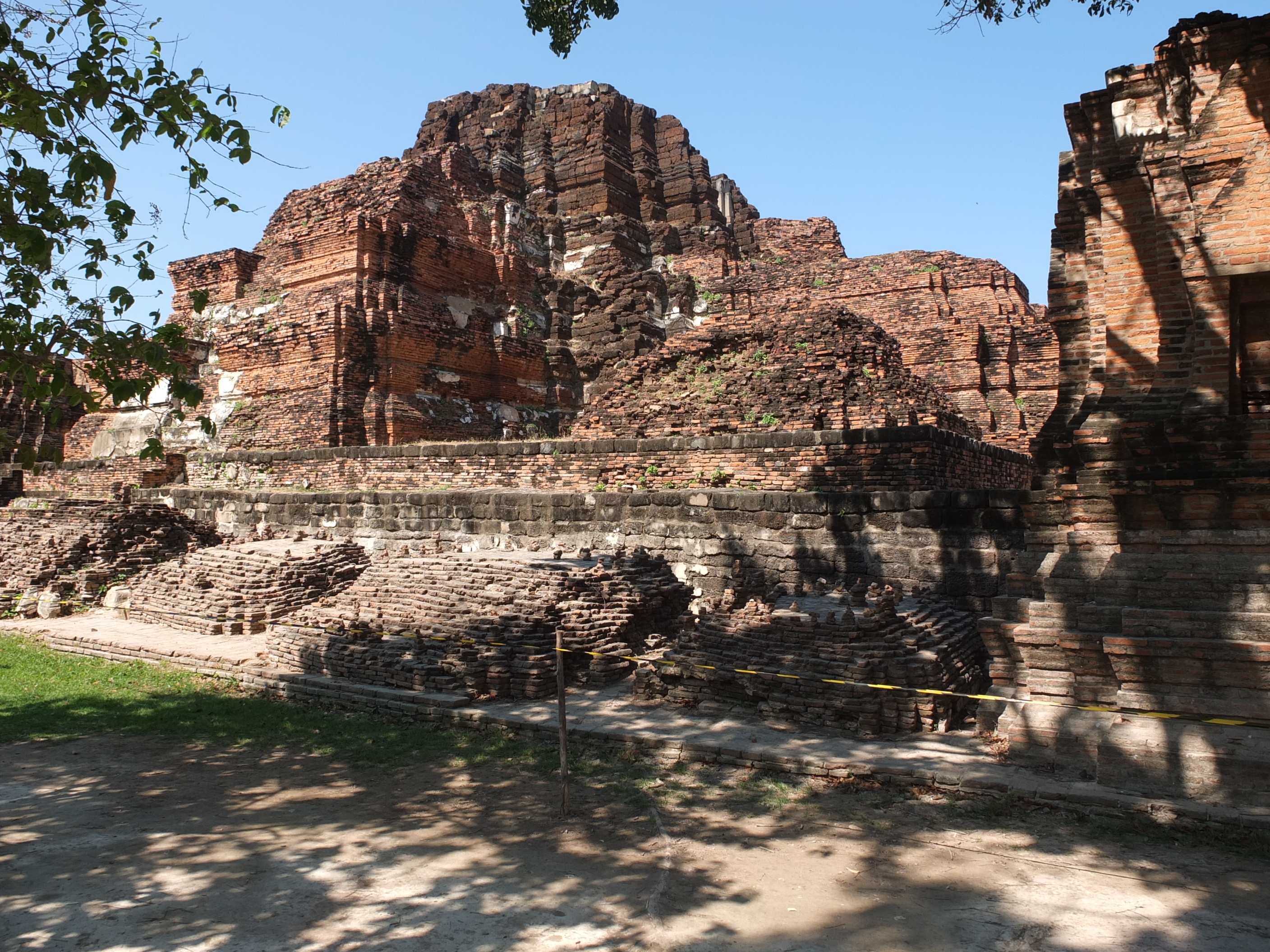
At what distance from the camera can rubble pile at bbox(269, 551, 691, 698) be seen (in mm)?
7219

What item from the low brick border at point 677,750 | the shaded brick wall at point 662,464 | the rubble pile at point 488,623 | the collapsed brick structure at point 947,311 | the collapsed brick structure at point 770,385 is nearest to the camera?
the low brick border at point 677,750

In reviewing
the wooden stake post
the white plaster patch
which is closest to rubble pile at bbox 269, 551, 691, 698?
the wooden stake post

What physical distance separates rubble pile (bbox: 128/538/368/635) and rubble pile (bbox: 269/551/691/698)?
39.8 inches

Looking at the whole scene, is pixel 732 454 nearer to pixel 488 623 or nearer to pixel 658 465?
pixel 658 465

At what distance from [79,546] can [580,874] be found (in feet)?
38.1

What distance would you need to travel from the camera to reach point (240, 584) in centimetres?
1079

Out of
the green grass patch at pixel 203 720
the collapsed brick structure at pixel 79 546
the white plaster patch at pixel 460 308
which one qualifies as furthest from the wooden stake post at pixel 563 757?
the white plaster patch at pixel 460 308

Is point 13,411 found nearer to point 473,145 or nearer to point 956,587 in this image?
point 473,145

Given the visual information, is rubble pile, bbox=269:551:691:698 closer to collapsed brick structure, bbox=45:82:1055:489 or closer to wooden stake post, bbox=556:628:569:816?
wooden stake post, bbox=556:628:569:816

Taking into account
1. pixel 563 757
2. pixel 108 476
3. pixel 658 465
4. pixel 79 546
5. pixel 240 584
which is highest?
pixel 108 476

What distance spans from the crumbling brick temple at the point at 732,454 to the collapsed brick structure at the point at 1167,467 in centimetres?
2

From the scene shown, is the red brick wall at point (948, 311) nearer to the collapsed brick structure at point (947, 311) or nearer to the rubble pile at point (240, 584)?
the collapsed brick structure at point (947, 311)

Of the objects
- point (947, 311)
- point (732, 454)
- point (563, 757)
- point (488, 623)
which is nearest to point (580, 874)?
point (563, 757)

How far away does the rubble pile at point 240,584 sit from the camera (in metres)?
10.3
